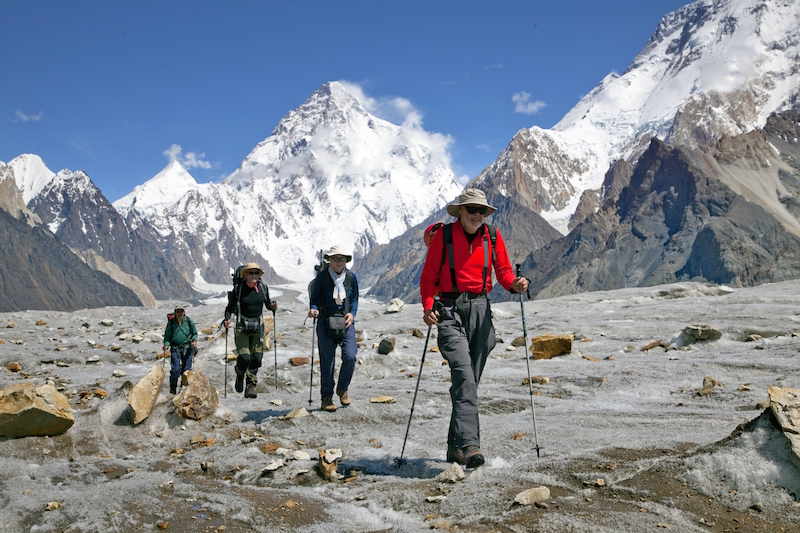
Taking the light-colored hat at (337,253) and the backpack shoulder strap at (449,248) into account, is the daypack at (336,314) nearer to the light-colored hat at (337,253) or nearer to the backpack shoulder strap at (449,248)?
the light-colored hat at (337,253)

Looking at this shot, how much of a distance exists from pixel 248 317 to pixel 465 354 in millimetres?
5936

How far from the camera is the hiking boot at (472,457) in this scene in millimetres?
5848

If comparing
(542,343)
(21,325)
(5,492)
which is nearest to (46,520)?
(5,492)

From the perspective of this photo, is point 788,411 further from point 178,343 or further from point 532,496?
point 178,343

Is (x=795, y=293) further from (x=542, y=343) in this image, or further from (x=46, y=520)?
(x=46, y=520)

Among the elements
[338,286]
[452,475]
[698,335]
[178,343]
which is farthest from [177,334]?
[698,335]

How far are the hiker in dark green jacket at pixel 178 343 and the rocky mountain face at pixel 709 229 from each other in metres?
150

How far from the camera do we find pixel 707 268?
486 feet

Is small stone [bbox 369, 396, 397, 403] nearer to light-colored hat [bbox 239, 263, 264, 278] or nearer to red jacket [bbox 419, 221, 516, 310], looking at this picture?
light-colored hat [bbox 239, 263, 264, 278]

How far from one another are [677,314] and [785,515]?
75.3ft

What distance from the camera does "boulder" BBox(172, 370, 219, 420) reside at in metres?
8.28

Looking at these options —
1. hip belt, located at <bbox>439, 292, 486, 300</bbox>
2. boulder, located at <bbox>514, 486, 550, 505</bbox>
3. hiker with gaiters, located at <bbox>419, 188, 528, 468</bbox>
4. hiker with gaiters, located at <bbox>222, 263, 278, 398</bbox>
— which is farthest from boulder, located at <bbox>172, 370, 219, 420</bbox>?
boulder, located at <bbox>514, 486, 550, 505</bbox>

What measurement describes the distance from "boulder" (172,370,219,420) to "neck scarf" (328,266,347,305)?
2.29 metres

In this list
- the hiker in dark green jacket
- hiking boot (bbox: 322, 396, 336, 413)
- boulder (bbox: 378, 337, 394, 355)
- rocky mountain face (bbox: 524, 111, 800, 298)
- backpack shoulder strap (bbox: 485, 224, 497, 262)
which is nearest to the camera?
backpack shoulder strap (bbox: 485, 224, 497, 262)
